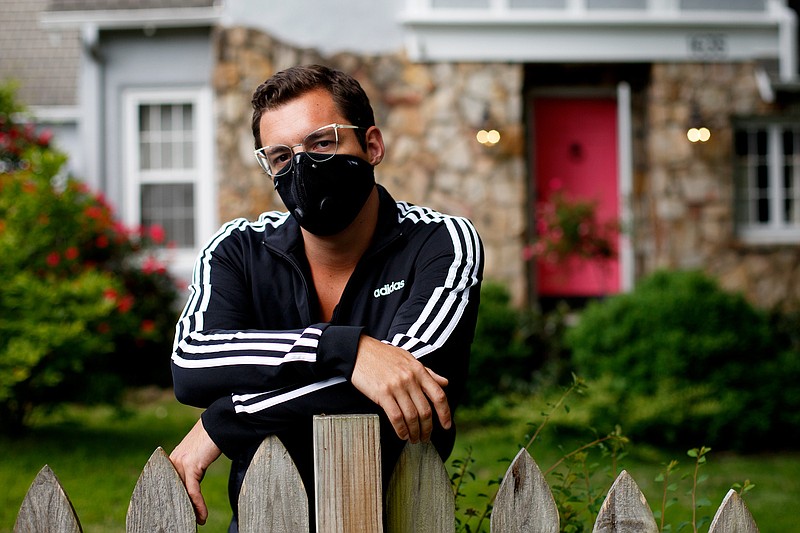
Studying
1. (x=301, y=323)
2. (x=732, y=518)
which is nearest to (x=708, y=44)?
(x=301, y=323)

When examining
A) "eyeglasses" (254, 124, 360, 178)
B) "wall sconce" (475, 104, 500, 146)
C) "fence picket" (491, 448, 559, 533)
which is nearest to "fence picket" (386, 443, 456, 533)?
"fence picket" (491, 448, 559, 533)

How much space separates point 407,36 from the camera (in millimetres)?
11117

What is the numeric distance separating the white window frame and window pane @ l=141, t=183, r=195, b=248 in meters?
0.07

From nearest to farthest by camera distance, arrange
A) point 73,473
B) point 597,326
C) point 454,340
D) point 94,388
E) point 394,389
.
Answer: point 394,389, point 454,340, point 73,473, point 94,388, point 597,326

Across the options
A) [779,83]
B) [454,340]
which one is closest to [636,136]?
[779,83]

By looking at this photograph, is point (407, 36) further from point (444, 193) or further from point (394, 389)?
point (394, 389)

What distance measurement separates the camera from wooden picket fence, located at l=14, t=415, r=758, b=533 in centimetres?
185

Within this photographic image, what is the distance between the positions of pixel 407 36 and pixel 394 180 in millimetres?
1752

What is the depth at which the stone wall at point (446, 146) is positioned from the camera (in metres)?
11.0

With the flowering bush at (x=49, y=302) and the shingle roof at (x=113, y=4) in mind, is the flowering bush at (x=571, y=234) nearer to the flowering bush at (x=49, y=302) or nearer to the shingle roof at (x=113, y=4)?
the flowering bush at (x=49, y=302)

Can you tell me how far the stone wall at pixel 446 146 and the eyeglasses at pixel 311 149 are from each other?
8.54 meters

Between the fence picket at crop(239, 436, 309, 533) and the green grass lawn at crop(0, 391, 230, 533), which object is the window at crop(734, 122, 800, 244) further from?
the fence picket at crop(239, 436, 309, 533)

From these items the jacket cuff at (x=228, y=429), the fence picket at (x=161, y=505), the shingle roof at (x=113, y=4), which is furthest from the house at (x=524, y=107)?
the fence picket at (x=161, y=505)

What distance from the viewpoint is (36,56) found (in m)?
14.4
